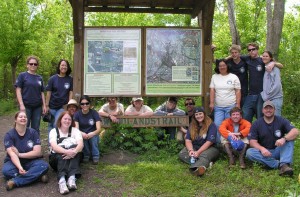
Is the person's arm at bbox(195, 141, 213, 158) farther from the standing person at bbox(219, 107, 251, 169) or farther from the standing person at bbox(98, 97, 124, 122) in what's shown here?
the standing person at bbox(98, 97, 124, 122)

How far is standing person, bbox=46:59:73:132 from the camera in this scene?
7.17 meters

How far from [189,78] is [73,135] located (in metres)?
2.87

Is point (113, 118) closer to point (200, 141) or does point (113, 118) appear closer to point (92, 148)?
point (92, 148)

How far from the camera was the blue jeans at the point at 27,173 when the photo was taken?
5703 mm

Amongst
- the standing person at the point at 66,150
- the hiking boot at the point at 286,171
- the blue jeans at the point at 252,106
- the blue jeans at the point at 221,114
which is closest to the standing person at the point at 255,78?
the blue jeans at the point at 252,106

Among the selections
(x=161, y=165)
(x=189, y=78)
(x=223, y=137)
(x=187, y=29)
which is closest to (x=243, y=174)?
(x=223, y=137)

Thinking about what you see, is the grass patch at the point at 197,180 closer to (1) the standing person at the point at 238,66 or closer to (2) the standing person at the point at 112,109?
(2) the standing person at the point at 112,109

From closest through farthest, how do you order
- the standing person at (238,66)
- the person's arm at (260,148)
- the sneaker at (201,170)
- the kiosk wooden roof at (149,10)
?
the sneaker at (201,170) → the person's arm at (260,148) → the standing person at (238,66) → the kiosk wooden roof at (149,10)

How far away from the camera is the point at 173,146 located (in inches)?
294

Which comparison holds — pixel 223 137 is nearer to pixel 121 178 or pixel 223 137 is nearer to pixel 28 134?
pixel 121 178

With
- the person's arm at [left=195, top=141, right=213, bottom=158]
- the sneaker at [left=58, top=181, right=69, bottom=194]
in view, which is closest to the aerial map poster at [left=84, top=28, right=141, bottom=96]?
the person's arm at [left=195, top=141, right=213, bottom=158]

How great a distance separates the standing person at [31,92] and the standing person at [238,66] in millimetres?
3744

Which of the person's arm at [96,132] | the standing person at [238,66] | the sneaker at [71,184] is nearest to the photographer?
the sneaker at [71,184]

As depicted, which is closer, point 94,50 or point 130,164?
point 130,164
